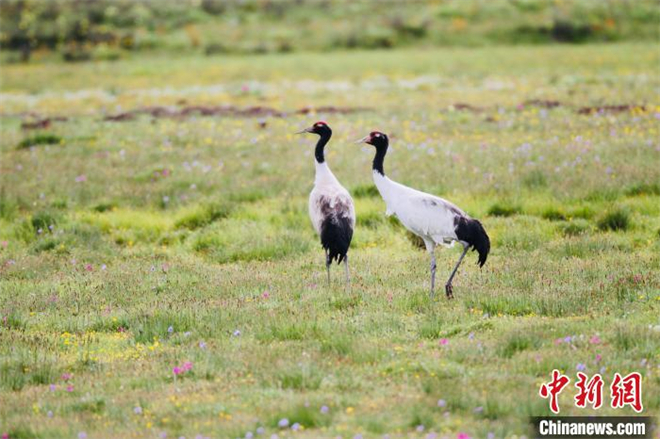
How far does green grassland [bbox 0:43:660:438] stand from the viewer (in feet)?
27.4

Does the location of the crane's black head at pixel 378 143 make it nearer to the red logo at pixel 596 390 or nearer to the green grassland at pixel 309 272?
the green grassland at pixel 309 272

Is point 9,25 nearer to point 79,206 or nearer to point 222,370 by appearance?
point 79,206

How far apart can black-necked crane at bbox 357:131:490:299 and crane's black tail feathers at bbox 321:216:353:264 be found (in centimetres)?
68

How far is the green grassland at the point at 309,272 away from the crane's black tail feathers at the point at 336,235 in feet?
1.68

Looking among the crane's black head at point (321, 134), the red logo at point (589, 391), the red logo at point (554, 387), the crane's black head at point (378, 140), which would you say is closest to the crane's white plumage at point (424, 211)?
the crane's black head at point (378, 140)

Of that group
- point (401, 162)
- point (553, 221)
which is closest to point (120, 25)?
point (401, 162)

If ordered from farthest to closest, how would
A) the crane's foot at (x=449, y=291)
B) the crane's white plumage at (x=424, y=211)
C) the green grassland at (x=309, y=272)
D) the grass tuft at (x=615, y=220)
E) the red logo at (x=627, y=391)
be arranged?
the grass tuft at (x=615, y=220) < the crane's white plumage at (x=424, y=211) < the crane's foot at (x=449, y=291) < the green grassland at (x=309, y=272) < the red logo at (x=627, y=391)

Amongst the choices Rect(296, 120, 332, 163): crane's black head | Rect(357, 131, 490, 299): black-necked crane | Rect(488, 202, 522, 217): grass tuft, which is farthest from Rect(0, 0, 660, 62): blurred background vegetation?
Rect(357, 131, 490, 299): black-necked crane

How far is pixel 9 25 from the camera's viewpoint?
59.6 meters

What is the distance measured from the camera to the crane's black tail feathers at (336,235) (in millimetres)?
12492

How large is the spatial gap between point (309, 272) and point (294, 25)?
48.9 meters

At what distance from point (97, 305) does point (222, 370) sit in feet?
11.6

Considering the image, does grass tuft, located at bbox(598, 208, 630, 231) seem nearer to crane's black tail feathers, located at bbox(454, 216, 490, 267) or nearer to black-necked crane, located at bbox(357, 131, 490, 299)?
black-necked crane, located at bbox(357, 131, 490, 299)

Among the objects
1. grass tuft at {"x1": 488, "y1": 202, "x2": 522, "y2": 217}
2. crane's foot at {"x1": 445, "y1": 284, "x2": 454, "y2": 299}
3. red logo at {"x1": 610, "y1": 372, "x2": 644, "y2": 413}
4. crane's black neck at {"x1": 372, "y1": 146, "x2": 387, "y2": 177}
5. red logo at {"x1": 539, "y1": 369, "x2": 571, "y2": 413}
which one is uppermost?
crane's black neck at {"x1": 372, "y1": 146, "x2": 387, "y2": 177}
